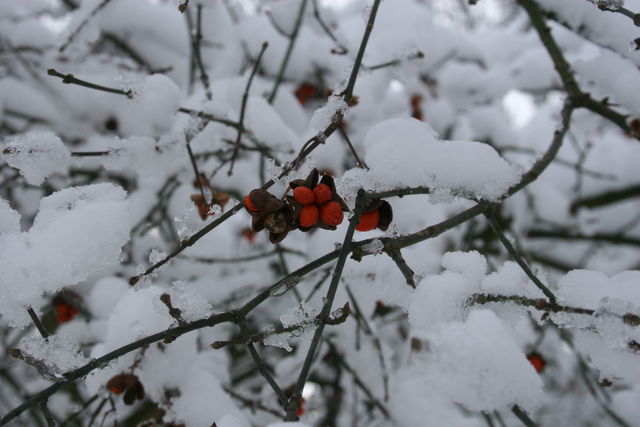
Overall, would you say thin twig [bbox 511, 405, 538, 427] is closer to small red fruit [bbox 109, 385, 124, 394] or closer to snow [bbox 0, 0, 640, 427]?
snow [bbox 0, 0, 640, 427]

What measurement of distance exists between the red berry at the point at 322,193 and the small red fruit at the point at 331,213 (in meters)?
0.01

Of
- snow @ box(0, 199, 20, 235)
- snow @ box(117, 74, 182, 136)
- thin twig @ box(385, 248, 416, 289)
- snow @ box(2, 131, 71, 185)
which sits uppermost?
snow @ box(117, 74, 182, 136)

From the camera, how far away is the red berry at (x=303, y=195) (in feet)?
3.86

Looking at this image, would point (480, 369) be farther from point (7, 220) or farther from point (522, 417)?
point (7, 220)

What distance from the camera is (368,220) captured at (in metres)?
1.29

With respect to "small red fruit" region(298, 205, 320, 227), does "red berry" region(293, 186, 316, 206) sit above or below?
above

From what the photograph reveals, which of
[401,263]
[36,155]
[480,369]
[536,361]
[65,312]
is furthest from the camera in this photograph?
[65,312]

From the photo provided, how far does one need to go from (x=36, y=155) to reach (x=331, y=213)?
0.95 metres

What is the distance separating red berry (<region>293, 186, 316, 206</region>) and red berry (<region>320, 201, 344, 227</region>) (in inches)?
1.6

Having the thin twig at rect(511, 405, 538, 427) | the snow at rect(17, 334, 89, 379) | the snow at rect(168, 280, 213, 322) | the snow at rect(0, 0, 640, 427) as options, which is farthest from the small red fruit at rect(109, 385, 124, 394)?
the thin twig at rect(511, 405, 538, 427)

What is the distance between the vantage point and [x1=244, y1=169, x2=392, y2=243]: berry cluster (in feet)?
3.85

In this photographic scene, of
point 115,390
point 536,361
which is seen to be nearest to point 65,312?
point 115,390

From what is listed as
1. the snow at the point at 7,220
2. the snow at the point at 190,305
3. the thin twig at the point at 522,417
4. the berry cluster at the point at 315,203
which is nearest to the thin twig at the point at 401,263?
the berry cluster at the point at 315,203

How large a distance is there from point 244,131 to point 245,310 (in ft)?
2.82
